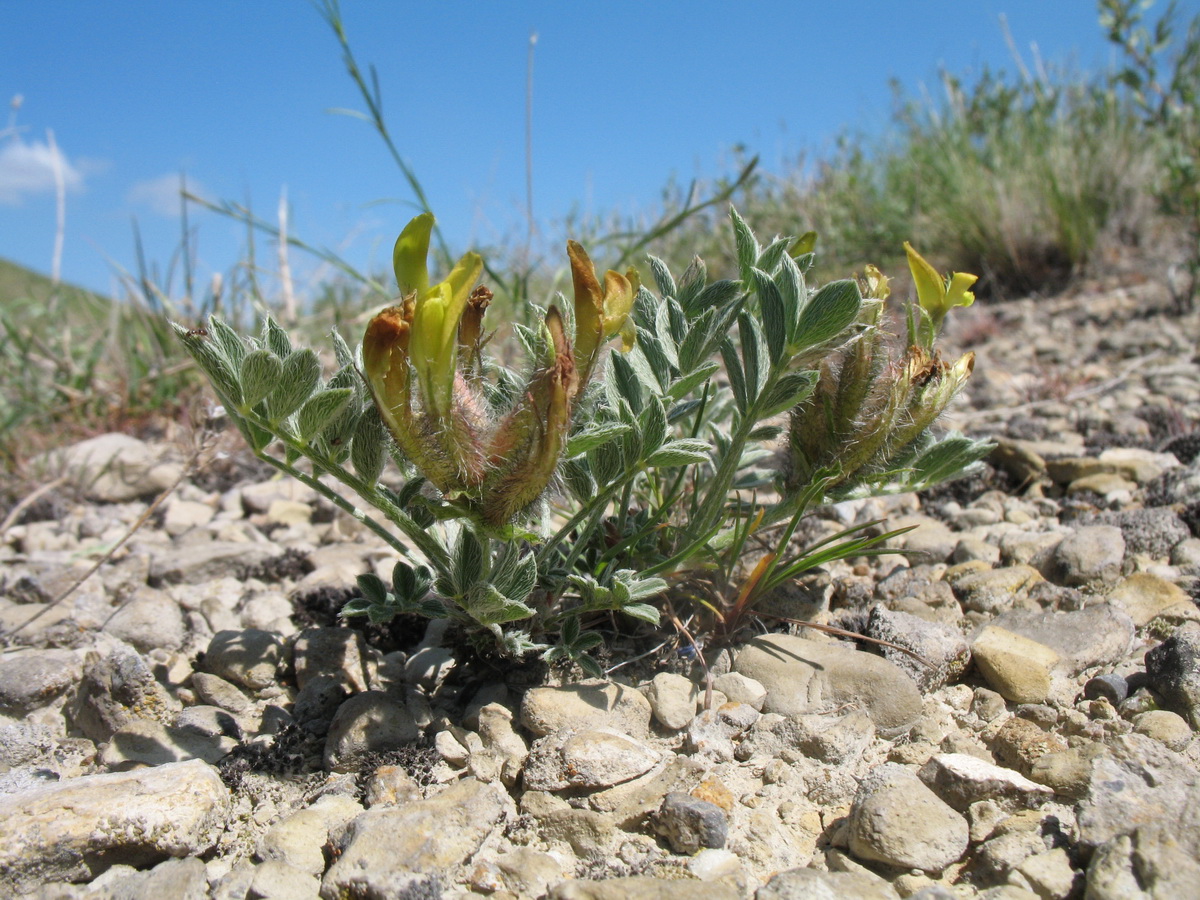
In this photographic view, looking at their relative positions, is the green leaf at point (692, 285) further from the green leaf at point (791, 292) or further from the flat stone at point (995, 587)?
the flat stone at point (995, 587)

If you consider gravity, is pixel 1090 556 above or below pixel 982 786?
above

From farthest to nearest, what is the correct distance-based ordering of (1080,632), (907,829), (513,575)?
(1080,632) → (513,575) → (907,829)

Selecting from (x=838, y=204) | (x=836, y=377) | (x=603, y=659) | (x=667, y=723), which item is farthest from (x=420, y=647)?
(x=838, y=204)

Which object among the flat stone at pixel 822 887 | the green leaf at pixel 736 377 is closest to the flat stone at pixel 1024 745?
the flat stone at pixel 822 887

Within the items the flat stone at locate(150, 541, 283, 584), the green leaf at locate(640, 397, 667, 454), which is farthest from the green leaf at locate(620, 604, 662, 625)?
the flat stone at locate(150, 541, 283, 584)

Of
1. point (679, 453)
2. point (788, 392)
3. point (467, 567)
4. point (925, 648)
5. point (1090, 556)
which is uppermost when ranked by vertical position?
point (788, 392)

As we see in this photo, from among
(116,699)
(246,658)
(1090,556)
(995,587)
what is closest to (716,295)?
→ (995,587)

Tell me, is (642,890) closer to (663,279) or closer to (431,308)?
(431,308)
